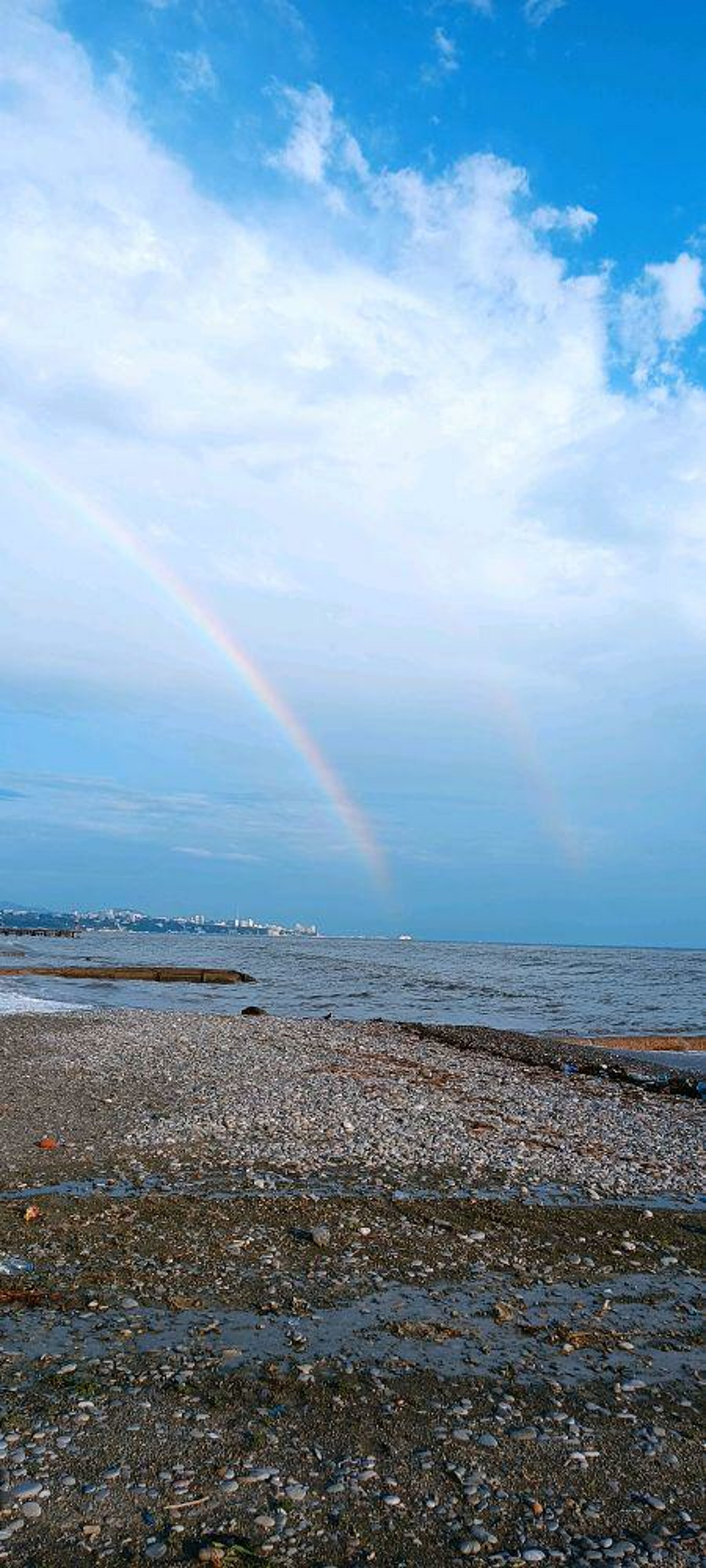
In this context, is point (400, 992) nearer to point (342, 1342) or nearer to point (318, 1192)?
point (318, 1192)

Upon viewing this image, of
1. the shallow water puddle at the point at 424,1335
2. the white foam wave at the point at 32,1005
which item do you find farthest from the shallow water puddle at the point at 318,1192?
the white foam wave at the point at 32,1005

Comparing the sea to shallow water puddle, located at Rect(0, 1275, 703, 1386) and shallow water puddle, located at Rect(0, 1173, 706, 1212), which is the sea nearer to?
shallow water puddle, located at Rect(0, 1173, 706, 1212)

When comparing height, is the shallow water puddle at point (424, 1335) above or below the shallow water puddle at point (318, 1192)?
below

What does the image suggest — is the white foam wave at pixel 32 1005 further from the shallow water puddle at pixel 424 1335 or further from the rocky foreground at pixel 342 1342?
the shallow water puddle at pixel 424 1335

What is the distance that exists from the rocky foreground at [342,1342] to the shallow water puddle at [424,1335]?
0.10 ft

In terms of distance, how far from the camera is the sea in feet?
151

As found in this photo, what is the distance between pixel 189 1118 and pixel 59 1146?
267 cm

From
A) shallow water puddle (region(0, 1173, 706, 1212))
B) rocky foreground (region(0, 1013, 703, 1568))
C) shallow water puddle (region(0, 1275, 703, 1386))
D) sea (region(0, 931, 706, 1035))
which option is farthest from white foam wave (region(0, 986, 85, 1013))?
shallow water puddle (region(0, 1275, 703, 1386))

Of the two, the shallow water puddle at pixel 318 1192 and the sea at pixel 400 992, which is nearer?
the shallow water puddle at pixel 318 1192

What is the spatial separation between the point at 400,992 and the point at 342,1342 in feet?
183

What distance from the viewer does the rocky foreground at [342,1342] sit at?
5652mm

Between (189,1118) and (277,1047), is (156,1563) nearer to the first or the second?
(189,1118)

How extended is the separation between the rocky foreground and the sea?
25.9 m

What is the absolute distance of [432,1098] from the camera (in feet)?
67.4
